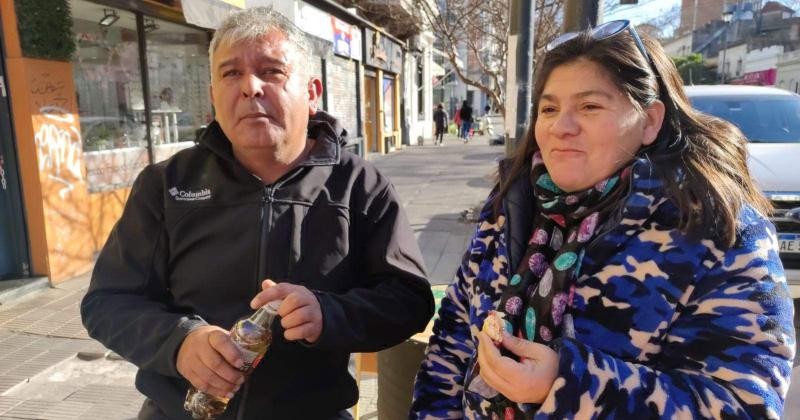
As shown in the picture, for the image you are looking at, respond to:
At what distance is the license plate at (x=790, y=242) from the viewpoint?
4180mm

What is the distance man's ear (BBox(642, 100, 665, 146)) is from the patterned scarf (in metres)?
0.12

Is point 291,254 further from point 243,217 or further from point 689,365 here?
point 689,365

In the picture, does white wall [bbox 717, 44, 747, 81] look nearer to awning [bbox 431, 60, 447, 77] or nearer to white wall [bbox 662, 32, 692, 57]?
white wall [bbox 662, 32, 692, 57]

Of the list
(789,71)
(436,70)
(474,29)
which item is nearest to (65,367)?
(474,29)

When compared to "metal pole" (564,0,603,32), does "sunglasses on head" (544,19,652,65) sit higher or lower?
lower

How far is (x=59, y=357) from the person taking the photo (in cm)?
380

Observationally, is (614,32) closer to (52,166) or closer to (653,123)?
(653,123)

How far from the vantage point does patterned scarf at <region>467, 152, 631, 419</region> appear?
1286 mm

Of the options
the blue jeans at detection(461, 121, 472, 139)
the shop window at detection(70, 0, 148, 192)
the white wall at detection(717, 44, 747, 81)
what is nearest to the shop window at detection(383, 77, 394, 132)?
the blue jeans at detection(461, 121, 472, 139)

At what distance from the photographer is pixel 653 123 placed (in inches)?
53.7

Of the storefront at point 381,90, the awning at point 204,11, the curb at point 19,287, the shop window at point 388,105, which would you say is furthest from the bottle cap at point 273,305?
the shop window at point 388,105

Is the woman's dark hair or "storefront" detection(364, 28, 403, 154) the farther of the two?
"storefront" detection(364, 28, 403, 154)

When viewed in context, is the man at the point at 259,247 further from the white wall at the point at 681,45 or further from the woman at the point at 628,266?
the white wall at the point at 681,45

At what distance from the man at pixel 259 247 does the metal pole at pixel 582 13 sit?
183 centimetres
